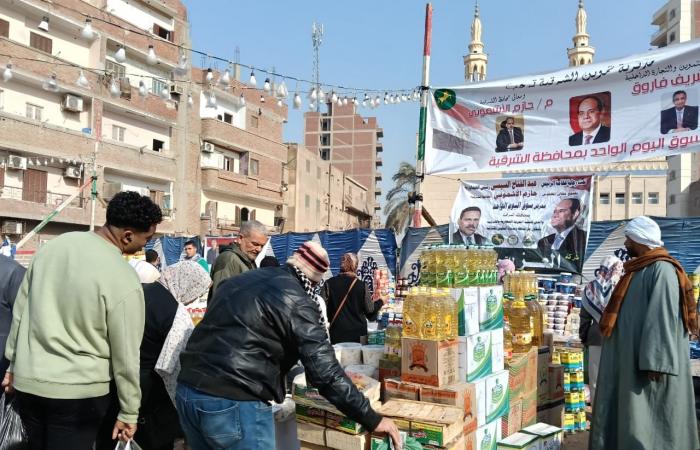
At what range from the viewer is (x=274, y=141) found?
42.7 metres

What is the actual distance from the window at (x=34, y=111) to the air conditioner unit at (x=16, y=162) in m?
2.31

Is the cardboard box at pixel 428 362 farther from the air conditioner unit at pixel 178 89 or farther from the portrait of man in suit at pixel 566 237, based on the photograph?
the air conditioner unit at pixel 178 89

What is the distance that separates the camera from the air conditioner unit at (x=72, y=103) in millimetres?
27406

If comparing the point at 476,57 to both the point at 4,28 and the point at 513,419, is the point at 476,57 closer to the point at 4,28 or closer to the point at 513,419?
the point at 4,28

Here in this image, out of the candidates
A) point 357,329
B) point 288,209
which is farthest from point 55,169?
point 357,329

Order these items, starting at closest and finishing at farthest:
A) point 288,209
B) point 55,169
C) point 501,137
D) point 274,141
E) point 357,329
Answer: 1. point 357,329
2. point 501,137
3. point 55,169
4. point 274,141
5. point 288,209

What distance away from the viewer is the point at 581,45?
6719 cm

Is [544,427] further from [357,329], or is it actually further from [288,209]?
[288,209]

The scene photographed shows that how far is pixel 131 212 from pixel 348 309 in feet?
11.1

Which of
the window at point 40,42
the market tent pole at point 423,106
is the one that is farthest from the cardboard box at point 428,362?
the window at point 40,42

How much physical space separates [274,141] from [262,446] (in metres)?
41.1

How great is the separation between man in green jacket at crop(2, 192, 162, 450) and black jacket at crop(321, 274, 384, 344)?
129 inches

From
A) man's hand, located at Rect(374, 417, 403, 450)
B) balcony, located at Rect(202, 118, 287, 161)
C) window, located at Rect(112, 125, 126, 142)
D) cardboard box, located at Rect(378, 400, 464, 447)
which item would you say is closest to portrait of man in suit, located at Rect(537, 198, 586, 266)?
cardboard box, located at Rect(378, 400, 464, 447)

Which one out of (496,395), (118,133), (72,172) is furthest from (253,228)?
(118,133)
